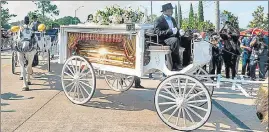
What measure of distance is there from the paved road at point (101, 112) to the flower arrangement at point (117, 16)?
5.89ft

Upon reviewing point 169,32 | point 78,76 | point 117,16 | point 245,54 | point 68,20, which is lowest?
point 78,76

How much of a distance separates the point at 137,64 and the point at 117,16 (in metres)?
1.29

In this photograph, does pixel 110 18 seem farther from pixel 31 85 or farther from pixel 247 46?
pixel 247 46

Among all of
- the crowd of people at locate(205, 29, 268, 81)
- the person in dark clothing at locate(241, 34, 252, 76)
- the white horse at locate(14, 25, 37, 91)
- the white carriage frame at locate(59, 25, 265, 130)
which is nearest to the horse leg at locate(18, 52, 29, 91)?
the white horse at locate(14, 25, 37, 91)

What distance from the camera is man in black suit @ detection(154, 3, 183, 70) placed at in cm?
621

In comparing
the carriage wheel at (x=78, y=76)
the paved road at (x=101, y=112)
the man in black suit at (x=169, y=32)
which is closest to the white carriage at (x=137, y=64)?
the carriage wheel at (x=78, y=76)

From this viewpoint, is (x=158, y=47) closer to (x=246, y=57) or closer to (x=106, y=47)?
(x=106, y=47)

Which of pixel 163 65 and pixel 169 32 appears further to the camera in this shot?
pixel 169 32

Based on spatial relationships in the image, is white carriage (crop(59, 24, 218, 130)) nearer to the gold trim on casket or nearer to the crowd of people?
the gold trim on casket

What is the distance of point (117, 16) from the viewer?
708cm

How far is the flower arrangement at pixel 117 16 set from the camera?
707 centimetres

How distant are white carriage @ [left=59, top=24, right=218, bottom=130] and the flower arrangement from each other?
10.8 inches

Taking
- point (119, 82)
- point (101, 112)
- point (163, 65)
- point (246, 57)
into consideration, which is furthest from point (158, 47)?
point (246, 57)

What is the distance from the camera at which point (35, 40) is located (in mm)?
9312
